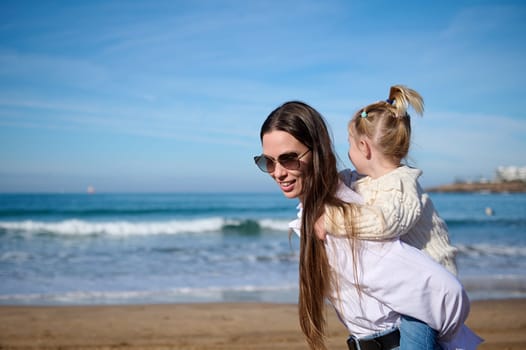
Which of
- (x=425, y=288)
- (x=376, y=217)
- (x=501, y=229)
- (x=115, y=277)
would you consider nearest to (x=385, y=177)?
(x=376, y=217)

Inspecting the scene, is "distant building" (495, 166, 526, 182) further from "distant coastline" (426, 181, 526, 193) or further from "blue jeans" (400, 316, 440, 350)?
"blue jeans" (400, 316, 440, 350)

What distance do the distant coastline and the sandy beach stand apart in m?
67.7

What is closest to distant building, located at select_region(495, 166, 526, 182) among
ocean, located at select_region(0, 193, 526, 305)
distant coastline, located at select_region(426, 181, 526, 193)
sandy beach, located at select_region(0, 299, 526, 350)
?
distant coastline, located at select_region(426, 181, 526, 193)

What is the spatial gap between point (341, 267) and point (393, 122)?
69 cm

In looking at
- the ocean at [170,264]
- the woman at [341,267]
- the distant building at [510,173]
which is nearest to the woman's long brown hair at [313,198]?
the woman at [341,267]

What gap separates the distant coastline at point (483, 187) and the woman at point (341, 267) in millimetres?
72874

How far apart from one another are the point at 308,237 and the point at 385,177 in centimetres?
42

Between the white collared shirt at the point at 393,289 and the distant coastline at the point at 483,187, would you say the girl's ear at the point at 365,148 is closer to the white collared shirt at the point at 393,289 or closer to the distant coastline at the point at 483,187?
the white collared shirt at the point at 393,289

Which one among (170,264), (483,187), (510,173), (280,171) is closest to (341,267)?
(280,171)

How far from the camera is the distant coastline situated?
227 ft

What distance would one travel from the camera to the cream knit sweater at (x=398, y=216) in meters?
1.78

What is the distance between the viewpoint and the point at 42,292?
877 centimetres

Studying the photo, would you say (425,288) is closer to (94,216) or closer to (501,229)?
(501,229)

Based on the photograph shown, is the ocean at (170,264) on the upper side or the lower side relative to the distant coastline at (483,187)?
upper
